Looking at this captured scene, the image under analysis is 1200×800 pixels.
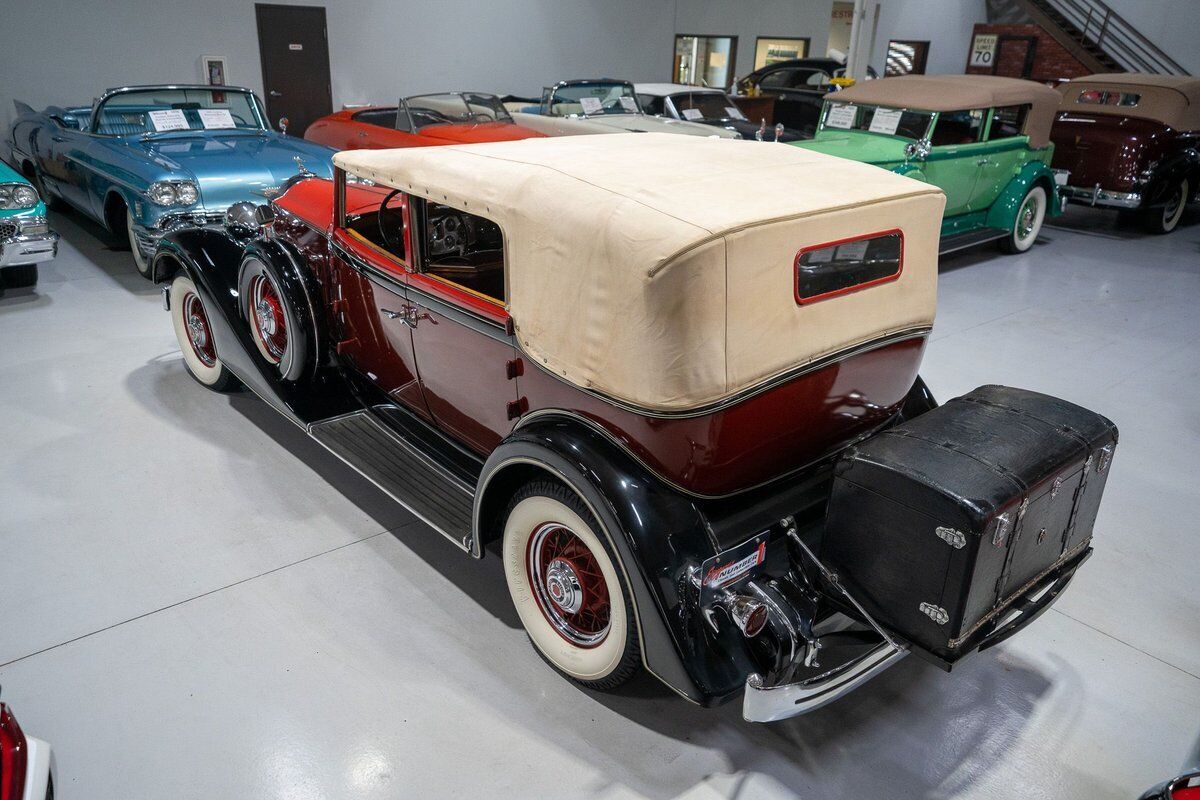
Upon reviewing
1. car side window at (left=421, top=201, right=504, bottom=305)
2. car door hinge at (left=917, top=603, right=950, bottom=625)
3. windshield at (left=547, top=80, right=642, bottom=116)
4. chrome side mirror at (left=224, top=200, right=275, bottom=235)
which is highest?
windshield at (left=547, top=80, right=642, bottom=116)

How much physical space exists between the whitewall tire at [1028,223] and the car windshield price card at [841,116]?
1998mm

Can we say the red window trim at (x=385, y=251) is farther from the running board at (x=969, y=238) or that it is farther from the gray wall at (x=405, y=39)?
the gray wall at (x=405, y=39)

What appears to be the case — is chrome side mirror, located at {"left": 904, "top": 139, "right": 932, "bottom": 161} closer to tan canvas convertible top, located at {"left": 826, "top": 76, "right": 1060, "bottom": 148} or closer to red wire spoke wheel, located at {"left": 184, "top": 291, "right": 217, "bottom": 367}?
tan canvas convertible top, located at {"left": 826, "top": 76, "right": 1060, "bottom": 148}

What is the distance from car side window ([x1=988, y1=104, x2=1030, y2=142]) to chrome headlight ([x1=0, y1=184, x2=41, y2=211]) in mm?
8166

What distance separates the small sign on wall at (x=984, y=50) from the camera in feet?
68.5

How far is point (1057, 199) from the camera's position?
29.5 ft

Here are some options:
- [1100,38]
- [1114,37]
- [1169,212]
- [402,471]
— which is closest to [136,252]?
[402,471]

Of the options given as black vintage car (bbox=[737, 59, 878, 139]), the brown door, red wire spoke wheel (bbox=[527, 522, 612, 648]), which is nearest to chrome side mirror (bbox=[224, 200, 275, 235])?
red wire spoke wheel (bbox=[527, 522, 612, 648])

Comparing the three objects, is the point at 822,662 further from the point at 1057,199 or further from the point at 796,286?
the point at 1057,199

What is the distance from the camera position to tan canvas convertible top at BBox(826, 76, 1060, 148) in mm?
7742

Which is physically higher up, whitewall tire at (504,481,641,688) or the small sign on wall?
the small sign on wall

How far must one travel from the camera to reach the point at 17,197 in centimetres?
603

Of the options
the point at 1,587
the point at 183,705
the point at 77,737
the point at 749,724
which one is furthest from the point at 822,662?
the point at 1,587

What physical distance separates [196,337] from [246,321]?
0.79 metres
